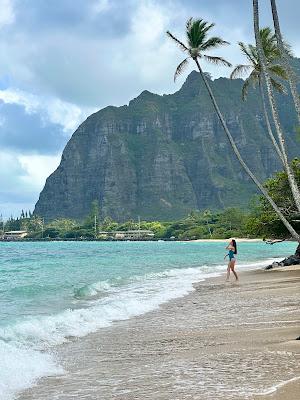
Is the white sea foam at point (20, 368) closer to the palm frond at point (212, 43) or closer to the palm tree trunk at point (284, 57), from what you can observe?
the palm tree trunk at point (284, 57)

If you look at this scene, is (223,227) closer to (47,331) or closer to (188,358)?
(47,331)

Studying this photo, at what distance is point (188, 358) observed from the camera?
280 inches

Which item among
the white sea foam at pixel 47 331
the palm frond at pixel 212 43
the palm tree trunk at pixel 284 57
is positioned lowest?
the white sea foam at pixel 47 331

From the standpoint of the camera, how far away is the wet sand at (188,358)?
17.9 feet

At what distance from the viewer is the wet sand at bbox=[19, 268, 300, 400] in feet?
17.9

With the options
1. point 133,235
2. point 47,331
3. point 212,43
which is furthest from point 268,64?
point 133,235

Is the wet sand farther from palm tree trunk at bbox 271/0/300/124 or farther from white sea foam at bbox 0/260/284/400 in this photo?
palm tree trunk at bbox 271/0/300/124

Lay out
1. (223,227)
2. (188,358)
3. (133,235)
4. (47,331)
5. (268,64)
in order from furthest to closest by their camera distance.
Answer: (133,235) → (223,227) → (268,64) → (47,331) → (188,358)

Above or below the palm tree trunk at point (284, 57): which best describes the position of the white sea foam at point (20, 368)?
below

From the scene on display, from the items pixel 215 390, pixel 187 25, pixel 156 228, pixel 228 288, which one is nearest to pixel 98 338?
pixel 215 390

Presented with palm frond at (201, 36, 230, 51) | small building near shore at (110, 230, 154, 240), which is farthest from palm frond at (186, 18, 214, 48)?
small building near shore at (110, 230, 154, 240)

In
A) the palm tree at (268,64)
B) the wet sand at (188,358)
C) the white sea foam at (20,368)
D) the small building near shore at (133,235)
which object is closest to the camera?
the wet sand at (188,358)

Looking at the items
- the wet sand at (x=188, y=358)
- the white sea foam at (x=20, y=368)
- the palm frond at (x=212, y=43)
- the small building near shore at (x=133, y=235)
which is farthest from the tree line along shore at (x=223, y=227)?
the white sea foam at (x=20, y=368)

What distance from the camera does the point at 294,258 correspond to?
27.9m
